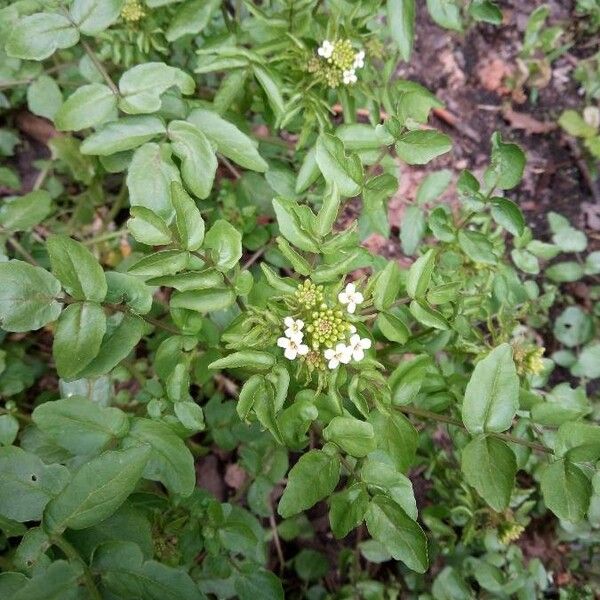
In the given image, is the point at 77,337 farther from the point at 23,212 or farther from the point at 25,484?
the point at 23,212

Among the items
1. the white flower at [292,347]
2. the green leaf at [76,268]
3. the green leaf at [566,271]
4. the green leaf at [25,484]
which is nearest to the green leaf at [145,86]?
the green leaf at [76,268]

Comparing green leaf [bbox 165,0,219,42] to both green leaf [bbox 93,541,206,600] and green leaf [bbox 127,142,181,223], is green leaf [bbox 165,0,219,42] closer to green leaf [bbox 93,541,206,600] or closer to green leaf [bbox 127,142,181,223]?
green leaf [bbox 127,142,181,223]

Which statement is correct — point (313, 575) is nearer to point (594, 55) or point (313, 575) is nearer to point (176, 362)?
point (176, 362)

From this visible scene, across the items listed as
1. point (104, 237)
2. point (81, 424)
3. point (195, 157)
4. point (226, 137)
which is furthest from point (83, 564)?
point (104, 237)

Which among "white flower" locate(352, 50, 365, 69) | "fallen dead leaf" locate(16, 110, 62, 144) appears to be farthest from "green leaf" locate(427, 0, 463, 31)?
"fallen dead leaf" locate(16, 110, 62, 144)

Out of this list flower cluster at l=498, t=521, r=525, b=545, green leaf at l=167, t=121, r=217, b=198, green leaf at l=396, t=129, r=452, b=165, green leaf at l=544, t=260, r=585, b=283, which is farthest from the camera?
green leaf at l=544, t=260, r=585, b=283

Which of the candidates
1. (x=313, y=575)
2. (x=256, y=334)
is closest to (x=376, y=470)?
(x=256, y=334)
